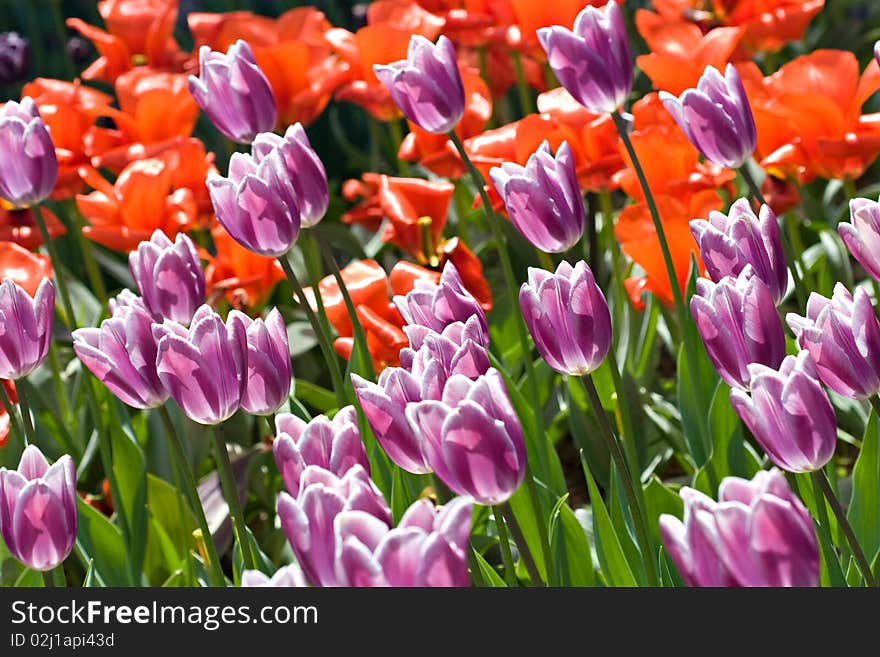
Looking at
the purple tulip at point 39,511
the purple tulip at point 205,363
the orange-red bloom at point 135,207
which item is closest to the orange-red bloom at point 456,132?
the orange-red bloom at point 135,207

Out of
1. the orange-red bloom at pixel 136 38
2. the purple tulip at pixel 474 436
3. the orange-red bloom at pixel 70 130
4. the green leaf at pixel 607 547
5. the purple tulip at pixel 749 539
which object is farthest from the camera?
the orange-red bloom at pixel 136 38

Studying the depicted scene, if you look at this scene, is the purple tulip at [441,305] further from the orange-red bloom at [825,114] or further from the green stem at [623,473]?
the orange-red bloom at [825,114]

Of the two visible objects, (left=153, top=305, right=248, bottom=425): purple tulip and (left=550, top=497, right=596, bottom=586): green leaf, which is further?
(left=550, top=497, right=596, bottom=586): green leaf

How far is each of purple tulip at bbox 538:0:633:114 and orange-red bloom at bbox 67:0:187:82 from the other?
54.4 inches

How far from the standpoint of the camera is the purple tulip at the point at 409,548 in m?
0.80

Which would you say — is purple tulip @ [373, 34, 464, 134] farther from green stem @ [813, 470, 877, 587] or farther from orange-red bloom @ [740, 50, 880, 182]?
green stem @ [813, 470, 877, 587]

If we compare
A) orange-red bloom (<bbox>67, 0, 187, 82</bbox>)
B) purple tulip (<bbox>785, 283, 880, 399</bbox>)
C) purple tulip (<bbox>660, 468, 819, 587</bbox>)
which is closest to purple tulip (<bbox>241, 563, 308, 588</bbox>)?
purple tulip (<bbox>660, 468, 819, 587</bbox>)

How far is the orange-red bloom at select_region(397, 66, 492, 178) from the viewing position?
2020 mm

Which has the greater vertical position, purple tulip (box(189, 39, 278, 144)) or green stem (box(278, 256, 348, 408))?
purple tulip (box(189, 39, 278, 144))

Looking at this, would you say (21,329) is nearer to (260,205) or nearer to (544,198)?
(260,205)

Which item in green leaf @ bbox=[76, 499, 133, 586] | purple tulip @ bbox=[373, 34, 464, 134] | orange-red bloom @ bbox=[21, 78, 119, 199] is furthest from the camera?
orange-red bloom @ bbox=[21, 78, 119, 199]

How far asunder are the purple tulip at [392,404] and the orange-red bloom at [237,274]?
96cm

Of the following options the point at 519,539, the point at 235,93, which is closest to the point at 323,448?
the point at 519,539
